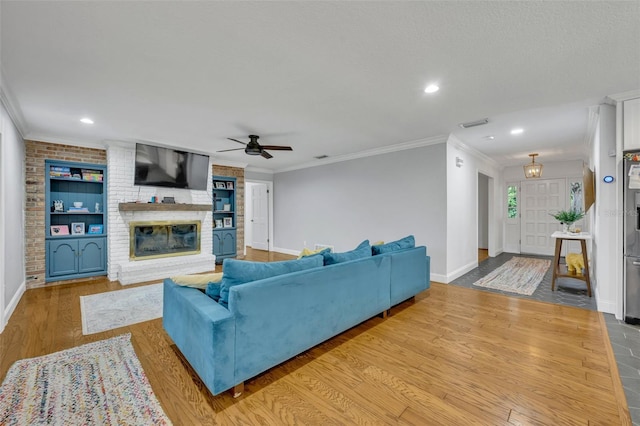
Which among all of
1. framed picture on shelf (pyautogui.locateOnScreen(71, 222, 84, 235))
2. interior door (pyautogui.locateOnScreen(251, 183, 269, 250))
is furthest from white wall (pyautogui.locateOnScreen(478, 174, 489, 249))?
framed picture on shelf (pyautogui.locateOnScreen(71, 222, 84, 235))

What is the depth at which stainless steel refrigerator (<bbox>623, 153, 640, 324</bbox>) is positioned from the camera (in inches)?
114

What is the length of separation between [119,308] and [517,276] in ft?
20.7

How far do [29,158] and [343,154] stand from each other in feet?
17.8

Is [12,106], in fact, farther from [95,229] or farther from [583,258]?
[583,258]

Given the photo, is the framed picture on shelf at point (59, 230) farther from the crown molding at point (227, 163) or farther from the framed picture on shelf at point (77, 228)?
the crown molding at point (227, 163)

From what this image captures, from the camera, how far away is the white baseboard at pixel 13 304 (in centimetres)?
297

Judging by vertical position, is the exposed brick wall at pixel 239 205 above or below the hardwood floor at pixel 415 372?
above

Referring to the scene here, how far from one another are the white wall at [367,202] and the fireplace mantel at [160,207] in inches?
95.4

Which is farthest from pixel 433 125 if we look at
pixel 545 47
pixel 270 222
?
pixel 270 222

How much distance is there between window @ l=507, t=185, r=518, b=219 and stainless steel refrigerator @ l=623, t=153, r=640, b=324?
198 inches

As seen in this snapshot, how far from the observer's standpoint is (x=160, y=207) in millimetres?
5207

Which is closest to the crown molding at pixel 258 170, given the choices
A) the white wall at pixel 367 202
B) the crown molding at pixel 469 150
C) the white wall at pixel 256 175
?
the white wall at pixel 256 175

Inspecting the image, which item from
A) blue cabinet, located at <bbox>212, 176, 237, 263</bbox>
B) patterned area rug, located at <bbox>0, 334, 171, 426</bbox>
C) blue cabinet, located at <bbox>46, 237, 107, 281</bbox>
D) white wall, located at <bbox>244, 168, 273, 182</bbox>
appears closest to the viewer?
patterned area rug, located at <bbox>0, 334, 171, 426</bbox>

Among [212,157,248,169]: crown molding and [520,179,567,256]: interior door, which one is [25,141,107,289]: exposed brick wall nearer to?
[212,157,248,169]: crown molding
